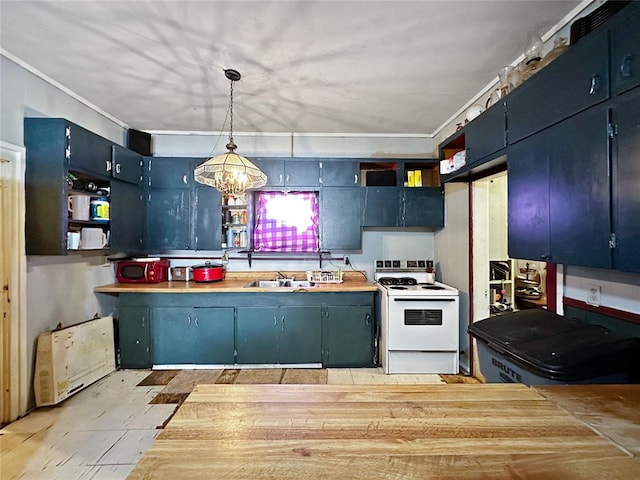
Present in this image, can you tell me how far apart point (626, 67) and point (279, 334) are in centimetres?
319

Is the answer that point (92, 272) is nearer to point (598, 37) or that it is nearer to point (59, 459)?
point (59, 459)

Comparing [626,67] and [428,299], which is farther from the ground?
[626,67]

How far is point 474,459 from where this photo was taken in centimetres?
74

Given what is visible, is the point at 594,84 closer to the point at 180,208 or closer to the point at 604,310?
the point at 604,310

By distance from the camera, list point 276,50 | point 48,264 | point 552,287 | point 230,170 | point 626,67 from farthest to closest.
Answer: point 48,264 < point 230,170 < point 276,50 < point 552,287 < point 626,67

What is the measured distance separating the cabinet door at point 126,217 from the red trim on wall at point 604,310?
3.87 metres

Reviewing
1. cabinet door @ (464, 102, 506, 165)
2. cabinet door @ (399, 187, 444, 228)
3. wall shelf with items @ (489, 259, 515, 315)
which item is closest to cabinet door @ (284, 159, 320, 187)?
cabinet door @ (399, 187, 444, 228)

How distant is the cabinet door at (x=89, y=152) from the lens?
8.53ft

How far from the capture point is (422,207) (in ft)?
12.1

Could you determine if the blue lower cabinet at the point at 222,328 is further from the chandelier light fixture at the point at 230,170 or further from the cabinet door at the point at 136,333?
the chandelier light fixture at the point at 230,170

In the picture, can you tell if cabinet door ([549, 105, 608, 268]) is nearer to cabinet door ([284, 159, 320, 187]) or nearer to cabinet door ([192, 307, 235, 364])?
cabinet door ([284, 159, 320, 187])

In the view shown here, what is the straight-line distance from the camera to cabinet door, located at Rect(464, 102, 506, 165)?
185 cm

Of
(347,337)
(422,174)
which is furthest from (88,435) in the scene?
(422,174)

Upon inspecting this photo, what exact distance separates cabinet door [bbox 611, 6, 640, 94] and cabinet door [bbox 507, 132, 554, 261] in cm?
38
